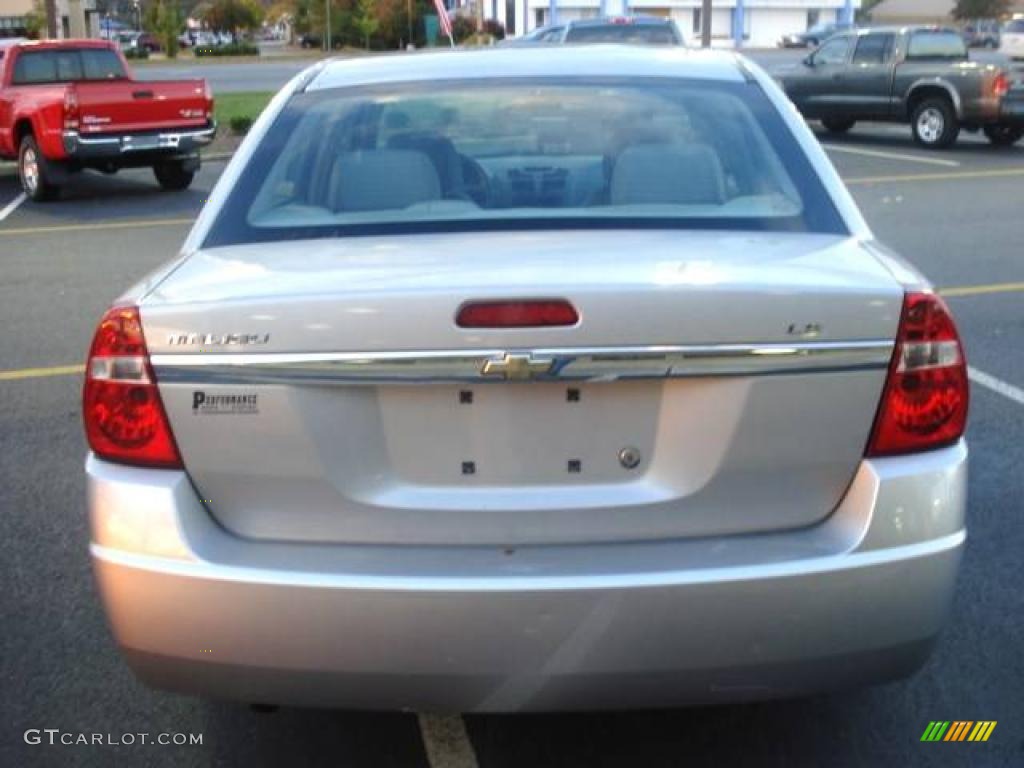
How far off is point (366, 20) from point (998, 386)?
215 feet

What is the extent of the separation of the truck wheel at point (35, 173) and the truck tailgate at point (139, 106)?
0.82 meters

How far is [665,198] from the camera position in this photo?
390cm

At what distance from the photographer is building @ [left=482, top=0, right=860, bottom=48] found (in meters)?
76.0

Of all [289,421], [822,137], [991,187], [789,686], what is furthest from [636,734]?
[822,137]

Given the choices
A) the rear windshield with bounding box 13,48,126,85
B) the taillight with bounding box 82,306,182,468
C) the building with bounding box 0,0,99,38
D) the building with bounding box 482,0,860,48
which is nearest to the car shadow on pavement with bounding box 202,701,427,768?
the taillight with bounding box 82,306,182,468

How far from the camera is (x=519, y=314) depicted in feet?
9.87

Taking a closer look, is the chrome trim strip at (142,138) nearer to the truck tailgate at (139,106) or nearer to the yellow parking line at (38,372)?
the truck tailgate at (139,106)

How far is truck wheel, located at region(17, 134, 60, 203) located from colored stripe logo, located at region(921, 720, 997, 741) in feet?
46.1

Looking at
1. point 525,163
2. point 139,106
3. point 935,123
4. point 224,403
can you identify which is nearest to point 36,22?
point 139,106

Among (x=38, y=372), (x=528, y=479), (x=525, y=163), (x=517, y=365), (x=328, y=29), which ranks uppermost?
(x=525, y=163)

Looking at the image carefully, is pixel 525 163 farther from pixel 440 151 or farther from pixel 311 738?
pixel 311 738

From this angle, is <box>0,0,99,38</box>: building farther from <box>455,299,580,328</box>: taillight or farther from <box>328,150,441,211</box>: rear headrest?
<box>455,299,580,328</box>: taillight

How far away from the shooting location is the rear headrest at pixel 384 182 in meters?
3.95

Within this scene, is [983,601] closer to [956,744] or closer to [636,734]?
[956,744]
